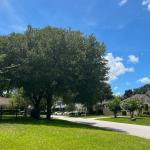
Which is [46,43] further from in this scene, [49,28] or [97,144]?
[97,144]

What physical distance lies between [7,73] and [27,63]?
93.0 inches

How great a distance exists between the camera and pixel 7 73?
125 ft

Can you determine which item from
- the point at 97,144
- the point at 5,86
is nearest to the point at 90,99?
the point at 5,86

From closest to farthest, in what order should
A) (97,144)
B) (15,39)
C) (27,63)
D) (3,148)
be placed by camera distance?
1. (3,148)
2. (97,144)
3. (27,63)
4. (15,39)

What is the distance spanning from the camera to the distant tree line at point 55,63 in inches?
1483

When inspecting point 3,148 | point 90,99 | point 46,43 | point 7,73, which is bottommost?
point 3,148

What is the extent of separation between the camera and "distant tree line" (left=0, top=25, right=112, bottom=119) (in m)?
37.7

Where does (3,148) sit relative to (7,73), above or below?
below

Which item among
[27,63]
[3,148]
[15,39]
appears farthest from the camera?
[15,39]

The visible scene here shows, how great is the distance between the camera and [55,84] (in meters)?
39.1

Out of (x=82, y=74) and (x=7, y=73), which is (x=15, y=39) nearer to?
(x=7, y=73)

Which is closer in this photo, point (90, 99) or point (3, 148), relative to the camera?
point (3, 148)

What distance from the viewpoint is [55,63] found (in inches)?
1518

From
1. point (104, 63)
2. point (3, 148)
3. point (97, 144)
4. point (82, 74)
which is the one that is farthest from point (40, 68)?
point (3, 148)
